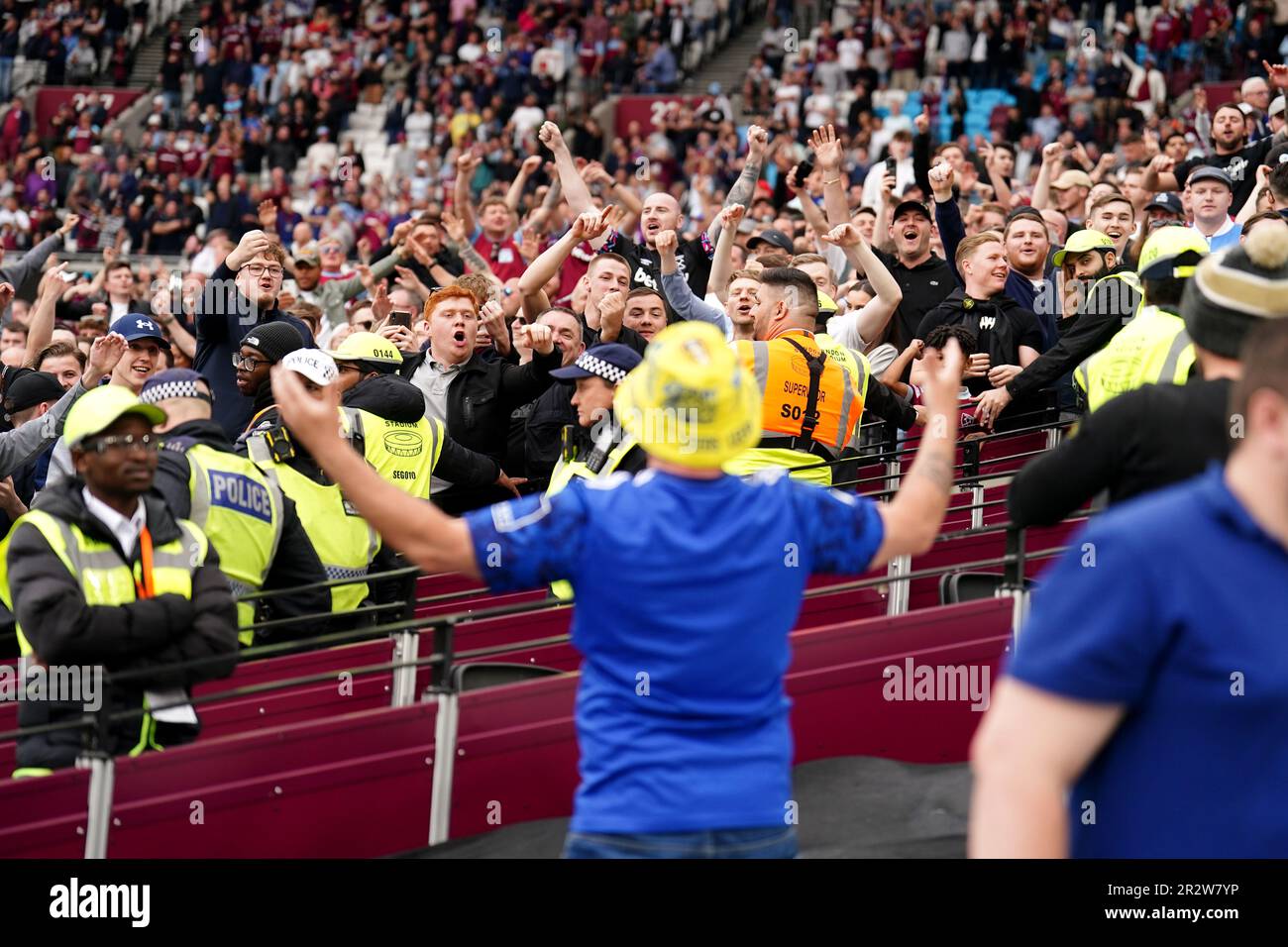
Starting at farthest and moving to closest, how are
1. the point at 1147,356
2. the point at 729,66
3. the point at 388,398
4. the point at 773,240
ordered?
the point at 729,66, the point at 773,240, the point at 388,398, the point at 1147,356

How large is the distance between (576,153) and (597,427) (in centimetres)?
1677

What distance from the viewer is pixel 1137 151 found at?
14.0 meters

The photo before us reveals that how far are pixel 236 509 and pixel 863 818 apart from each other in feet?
8.05

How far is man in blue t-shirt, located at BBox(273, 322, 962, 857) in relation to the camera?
340 cm

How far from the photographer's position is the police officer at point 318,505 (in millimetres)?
6766

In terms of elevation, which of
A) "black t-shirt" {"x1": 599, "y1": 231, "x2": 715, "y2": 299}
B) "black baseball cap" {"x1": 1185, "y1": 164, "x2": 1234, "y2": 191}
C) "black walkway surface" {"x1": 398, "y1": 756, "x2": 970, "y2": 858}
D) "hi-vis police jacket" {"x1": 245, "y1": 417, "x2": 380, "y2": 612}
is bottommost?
"black walkway surface" {"x1": 398, "y1": 756, "x2": 970, "y2": 858}

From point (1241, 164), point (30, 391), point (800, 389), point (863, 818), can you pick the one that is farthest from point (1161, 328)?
point (1241, 164)

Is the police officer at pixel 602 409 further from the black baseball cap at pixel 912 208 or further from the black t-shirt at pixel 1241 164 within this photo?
the black t-shirt at pixel 1241 164

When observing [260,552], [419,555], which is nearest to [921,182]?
[260,552]

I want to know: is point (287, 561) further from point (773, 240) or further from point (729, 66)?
point (729, 66)

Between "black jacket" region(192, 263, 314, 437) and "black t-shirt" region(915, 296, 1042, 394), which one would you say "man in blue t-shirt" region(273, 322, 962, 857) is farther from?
"black t-shirt" region(915, 296, 1042, 394)

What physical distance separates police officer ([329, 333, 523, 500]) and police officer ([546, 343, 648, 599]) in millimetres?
1140

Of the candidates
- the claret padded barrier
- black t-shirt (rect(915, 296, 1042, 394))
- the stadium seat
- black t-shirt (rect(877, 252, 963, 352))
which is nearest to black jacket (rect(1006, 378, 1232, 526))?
the claret padded barrier

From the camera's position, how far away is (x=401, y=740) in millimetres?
5715
